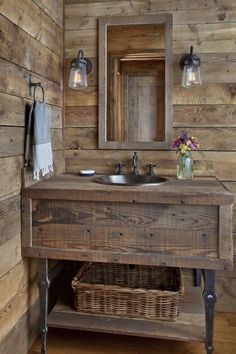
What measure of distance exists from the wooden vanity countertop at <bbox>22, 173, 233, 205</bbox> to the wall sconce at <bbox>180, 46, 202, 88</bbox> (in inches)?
25.8

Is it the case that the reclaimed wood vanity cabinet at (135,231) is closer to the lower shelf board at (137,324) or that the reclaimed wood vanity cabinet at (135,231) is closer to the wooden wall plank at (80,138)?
the lower shelf board at (137,324)

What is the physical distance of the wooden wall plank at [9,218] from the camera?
1.60 m

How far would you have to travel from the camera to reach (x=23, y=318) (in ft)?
6.07

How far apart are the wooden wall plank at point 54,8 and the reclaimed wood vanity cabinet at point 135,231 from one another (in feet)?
3.23

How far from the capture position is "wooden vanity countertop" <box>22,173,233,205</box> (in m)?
1.65

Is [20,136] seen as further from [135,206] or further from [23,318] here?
[23,318]

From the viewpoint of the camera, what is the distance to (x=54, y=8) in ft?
7.16

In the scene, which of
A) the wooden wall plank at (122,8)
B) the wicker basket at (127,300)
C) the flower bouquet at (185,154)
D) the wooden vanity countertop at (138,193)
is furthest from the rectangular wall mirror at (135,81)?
the wicker basket at (127,300)

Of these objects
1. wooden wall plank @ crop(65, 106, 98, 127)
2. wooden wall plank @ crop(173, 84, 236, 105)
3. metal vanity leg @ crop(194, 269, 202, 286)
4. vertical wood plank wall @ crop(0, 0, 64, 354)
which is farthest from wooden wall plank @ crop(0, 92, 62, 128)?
metal vanity leg @ crop(194, 269, 202, 286)

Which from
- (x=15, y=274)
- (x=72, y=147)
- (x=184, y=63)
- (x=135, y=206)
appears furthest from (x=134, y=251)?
(x=184, y=63)

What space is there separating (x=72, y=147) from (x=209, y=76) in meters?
0.97

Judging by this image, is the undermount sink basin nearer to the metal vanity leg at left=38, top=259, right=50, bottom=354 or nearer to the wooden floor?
the metal vanity leg at left=38, top=259, right=50, bottom=354

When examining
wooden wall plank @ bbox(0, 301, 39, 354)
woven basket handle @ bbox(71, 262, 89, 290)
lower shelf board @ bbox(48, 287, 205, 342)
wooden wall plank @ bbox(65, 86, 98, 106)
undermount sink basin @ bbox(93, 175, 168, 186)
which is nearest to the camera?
wooden wall plank @ bbox(0, 301, 39, 354)

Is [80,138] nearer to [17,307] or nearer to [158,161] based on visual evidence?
[158,161]
